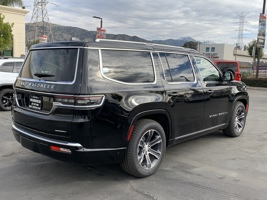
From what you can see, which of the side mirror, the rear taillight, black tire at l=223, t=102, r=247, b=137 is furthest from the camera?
black tire at l=223, t=102, r=247, b=137

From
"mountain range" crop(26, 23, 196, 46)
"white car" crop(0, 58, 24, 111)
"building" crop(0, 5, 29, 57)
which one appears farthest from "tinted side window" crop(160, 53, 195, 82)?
"building" crop(0, 5, 29, 57)

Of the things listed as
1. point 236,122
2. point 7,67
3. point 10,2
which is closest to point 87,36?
point 236,122

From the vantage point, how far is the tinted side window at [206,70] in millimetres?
5441

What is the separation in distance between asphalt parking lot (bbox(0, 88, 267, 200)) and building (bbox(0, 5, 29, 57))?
99.3 ft

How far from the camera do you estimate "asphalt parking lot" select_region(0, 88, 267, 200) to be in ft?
12.5

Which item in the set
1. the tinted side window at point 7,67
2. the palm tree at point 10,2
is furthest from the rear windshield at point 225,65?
the palm tree at point 10,2

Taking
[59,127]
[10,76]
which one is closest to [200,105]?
[59,127]

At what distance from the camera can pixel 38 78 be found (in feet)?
13.4

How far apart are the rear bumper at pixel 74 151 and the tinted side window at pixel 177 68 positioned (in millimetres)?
1502

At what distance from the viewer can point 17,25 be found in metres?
33.4

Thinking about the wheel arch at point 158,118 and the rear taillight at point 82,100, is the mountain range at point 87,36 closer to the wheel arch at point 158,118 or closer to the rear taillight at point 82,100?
the rear taillight at point 82,100

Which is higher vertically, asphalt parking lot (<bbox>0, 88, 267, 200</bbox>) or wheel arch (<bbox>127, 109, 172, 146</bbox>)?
wheel arch (<bbox>127, 109, 172, 146</bbox>)

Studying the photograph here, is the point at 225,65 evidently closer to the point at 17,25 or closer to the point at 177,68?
the point at 177,68

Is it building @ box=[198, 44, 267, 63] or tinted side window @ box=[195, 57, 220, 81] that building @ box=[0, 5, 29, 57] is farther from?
building @ box=[198, 44, 267, 63]
